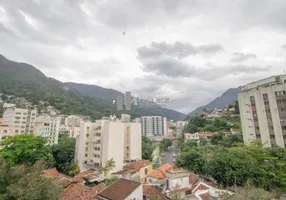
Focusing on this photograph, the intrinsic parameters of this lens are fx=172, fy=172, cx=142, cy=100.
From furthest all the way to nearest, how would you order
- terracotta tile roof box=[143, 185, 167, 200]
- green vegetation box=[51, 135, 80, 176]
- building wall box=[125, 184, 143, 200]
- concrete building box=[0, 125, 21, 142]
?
concrete building box=[0, 125, 21, 142]
green vegetation box=[51, 135, 80, 176]
terracotta tile roof box=[143, 185, 167, 200]
building wall box=[125, 184, 143, 200]

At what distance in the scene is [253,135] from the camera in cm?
3017

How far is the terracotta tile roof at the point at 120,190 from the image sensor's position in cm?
1171

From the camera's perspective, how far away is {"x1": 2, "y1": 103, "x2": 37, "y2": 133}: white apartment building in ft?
150

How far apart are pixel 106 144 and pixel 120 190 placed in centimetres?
1247

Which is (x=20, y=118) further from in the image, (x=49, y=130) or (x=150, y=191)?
(x=150, y=191)

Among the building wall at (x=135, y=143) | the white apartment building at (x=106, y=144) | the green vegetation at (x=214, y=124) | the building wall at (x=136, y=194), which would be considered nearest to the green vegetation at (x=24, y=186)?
the building wall at (x=136, y=194)

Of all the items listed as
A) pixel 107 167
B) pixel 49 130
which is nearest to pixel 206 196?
pixel 107 167

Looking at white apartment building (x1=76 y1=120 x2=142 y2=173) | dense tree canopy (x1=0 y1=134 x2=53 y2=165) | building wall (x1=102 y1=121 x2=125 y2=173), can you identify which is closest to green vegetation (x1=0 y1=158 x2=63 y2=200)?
dense tree canopy (x1=0 y1=134 x2=53 y2=165)

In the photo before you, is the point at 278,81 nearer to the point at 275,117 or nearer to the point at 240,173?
the point at 275,117

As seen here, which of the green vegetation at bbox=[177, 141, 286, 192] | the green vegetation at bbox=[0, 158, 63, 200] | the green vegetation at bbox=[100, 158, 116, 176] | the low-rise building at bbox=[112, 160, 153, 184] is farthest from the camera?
the green vegetation at bbox=[100, 158, 116, 176]

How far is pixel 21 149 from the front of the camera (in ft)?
62.1

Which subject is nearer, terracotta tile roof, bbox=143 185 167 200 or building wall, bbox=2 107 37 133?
terracotta tile roof, bbox=143 185 167 200

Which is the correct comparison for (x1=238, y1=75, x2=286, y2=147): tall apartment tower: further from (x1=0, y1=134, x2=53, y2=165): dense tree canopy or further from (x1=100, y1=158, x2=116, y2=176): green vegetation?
(x1=0, y1=134, x2=53, y2=165): dense tree canopy

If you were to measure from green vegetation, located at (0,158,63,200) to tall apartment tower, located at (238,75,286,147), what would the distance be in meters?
28.3
